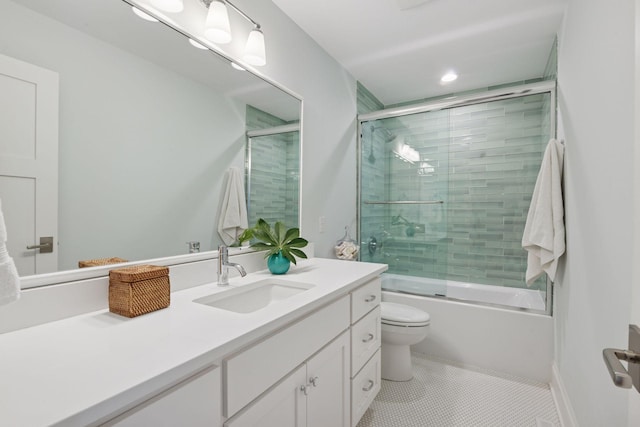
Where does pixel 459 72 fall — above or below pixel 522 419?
above

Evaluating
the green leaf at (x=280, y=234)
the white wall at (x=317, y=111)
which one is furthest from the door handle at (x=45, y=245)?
the white wall at (x=317, y=111)

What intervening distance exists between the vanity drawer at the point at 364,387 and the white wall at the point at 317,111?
823mm

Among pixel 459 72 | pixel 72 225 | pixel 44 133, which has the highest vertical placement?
pixel 459 72

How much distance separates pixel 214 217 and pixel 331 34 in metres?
1.56

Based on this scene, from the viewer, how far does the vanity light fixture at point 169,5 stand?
115 cm

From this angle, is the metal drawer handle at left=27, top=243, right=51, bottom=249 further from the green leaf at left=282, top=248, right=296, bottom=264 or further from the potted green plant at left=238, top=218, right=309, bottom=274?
the green leaf at left=282, top=248, right=296, bottom=264

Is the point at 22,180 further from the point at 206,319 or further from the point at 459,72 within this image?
the point at 459,72

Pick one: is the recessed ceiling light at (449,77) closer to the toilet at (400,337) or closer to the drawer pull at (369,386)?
the toilet at (400,337)

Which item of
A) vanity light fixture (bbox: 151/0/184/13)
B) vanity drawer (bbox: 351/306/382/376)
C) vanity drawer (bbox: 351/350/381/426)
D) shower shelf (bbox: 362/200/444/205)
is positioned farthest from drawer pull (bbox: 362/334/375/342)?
vanity light fixture (bbox: 151/0/184/13)

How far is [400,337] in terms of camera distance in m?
1.95

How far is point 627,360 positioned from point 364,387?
1.20 metres

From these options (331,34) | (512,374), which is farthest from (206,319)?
(512,374)

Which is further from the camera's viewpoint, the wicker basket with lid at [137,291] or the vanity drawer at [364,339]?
the vanity drawer at [364,339]

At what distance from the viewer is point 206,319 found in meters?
0.90
